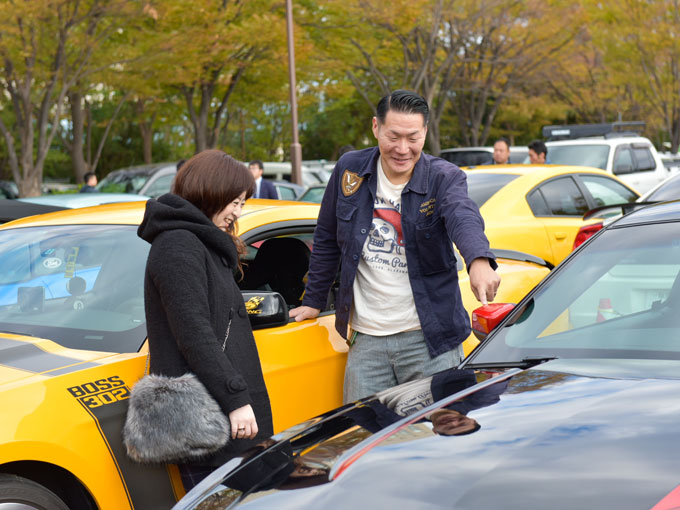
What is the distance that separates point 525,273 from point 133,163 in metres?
36.1

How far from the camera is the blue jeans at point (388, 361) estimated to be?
3508 millimetres

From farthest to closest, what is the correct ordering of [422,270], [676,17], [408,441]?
[676,17], [422,270], [408,441]

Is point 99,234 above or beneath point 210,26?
beneath

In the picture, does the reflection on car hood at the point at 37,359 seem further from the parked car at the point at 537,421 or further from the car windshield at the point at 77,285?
the parked car at the point at 537,421

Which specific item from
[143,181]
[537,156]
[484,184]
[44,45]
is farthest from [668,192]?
[44,45]

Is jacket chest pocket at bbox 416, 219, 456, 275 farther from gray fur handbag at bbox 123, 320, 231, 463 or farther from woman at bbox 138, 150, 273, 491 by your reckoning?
gray fur handbag at bbox 123, 320, 231, 463

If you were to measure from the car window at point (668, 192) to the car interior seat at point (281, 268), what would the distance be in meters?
4.17

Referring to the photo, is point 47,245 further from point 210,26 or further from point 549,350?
point 210,26

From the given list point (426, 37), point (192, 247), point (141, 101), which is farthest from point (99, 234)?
point (141, 101)

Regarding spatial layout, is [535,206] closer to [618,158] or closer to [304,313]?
[304,313]

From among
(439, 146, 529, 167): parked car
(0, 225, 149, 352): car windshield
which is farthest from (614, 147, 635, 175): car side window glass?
(0, 225, 149, 352): car windshield

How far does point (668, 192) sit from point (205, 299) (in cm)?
573

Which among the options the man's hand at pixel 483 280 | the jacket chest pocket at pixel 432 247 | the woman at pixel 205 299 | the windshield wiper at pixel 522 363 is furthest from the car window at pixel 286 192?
the windshield wiper at pixel 522 363

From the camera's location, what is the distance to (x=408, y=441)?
7.01 ft
